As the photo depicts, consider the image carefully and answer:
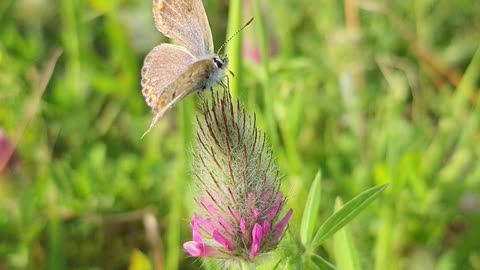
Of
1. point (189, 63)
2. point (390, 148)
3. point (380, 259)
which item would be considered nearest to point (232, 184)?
point (189, 63)

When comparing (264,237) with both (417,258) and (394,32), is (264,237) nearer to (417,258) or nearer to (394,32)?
(417,258)

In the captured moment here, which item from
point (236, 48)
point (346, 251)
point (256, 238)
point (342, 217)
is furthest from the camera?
point (236, 48)

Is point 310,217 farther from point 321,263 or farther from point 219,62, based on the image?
point 219,62

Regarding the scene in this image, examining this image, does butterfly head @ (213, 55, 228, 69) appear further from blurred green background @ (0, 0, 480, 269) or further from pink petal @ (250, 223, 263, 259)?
blurred green background @ (0, 0, 480, 269)

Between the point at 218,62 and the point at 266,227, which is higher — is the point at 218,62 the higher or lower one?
the higher one

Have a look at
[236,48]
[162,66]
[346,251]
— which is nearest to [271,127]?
[236,48]

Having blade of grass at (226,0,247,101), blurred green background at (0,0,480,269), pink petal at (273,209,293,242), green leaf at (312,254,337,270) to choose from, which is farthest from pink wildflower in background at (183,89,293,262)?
blade of grass at (226,0,247,101)

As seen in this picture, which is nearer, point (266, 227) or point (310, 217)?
point (266, 227)
